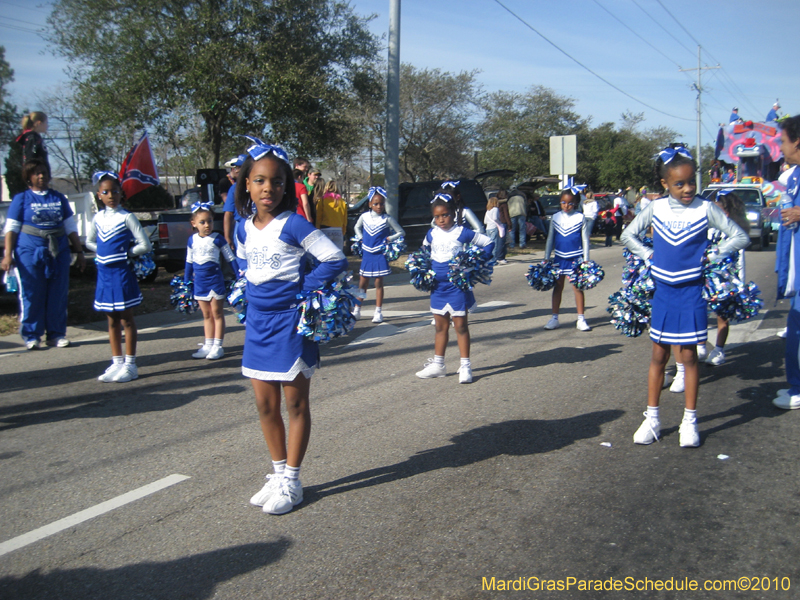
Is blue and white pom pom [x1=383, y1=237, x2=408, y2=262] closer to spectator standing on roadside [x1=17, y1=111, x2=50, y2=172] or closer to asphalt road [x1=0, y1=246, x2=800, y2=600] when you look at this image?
asphalt road [x1=0, y1=246, x2=800, y2=600]

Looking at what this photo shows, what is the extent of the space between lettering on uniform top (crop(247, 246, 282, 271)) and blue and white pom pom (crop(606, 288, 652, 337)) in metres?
2.84

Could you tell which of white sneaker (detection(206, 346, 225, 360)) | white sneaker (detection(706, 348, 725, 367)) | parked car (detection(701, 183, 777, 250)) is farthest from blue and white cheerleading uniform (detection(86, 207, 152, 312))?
parked car (detection(701, 183, 777, 250))

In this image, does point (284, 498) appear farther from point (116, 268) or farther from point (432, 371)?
point (116, 268)

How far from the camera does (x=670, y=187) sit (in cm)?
455

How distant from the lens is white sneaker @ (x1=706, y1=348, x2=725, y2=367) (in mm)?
6723

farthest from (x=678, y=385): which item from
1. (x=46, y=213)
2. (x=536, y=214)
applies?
(x=536, y=214)

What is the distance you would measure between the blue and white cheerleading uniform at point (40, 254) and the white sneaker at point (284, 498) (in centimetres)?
560

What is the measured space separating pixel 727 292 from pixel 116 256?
17.6ft

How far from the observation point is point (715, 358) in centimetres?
672

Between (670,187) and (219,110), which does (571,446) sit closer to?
(670,187)

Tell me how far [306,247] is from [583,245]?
5978mm

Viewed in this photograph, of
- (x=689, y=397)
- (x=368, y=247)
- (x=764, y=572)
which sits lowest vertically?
(x=764, y=572)

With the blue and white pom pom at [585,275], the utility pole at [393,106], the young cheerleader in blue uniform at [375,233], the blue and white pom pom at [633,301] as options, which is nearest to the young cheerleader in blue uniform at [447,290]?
the blue and white pom pom at [633,301]

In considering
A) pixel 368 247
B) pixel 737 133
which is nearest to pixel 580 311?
pixel 368 247
